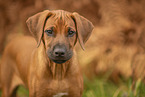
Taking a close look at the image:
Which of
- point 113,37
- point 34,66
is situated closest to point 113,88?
point 113,37

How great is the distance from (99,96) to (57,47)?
7.90 ft

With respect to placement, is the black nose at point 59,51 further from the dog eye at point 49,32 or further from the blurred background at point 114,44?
the blurred background at point 114,44

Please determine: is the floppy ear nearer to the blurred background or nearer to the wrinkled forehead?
the wrinkled forehead

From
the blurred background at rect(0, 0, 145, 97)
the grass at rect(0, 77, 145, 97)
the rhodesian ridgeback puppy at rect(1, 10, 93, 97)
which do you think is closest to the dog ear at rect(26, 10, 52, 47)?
the rhodesian ridgeback puppy at rect(1, 10, 93, 97)

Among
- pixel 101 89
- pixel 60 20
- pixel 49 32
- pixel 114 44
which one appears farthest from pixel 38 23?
pixel 114 44

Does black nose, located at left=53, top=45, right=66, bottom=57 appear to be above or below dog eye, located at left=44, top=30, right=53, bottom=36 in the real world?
below

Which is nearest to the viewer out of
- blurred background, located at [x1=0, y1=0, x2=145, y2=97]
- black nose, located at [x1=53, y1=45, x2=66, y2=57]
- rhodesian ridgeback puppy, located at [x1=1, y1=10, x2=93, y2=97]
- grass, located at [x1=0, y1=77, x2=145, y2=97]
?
black nose, located at [x1=53, y1=45, x2=66, y2=57]

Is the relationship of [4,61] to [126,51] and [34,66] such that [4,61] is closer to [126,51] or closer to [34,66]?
[34,66]

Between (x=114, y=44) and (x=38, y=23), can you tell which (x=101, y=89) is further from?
(x=38, y=23)

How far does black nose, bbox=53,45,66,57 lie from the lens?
10.4 ft

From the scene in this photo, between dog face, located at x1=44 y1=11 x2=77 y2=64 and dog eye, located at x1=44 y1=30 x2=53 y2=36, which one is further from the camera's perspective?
dog eye, located at x1=44 y1=30 x2=53 y2=36

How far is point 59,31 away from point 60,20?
0.17 m

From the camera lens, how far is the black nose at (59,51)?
10.4 feet

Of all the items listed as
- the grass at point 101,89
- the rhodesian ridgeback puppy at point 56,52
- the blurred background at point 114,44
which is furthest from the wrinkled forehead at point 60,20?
the blurred background at point 114,44
